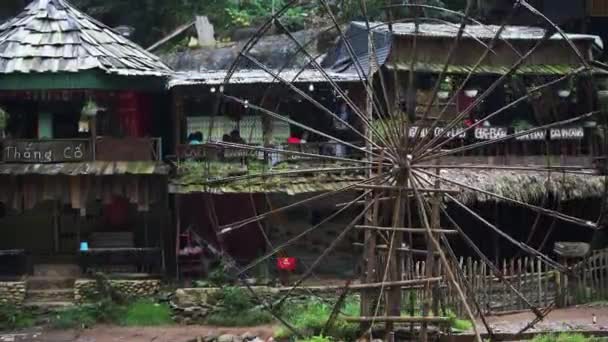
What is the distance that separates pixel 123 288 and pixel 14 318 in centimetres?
278

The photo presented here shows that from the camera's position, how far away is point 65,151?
870 inches

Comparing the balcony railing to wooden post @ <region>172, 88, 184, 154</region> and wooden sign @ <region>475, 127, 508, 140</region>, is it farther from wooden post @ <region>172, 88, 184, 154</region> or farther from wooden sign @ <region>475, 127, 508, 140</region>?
wooden sign @ <region>475, 127, 508, 140</region>

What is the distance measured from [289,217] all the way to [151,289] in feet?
14.1

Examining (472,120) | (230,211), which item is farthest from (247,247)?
(472,120)

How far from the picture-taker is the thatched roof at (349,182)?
21047 mm

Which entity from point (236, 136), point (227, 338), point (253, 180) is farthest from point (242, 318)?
point (236, 136)

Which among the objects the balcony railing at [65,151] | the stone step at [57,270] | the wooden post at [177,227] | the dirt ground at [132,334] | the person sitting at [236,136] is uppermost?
the person sitting at [236,136]

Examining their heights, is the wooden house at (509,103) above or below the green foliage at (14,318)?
above

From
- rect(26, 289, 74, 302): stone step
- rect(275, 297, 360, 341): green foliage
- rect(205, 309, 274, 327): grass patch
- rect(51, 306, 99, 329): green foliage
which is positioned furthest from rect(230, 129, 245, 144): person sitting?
rect(275, 297, 360, 341): green foliage

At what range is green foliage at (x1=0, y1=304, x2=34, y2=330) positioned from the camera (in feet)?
69.4

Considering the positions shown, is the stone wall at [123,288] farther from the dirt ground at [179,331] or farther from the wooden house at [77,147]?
the dirt ground at [179,331]

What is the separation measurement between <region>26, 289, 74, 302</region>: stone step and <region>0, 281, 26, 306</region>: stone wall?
27cm

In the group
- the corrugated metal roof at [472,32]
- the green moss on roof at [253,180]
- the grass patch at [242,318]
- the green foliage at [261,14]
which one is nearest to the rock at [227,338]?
the grass patch at [242,318]

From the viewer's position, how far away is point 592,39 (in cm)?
2305
